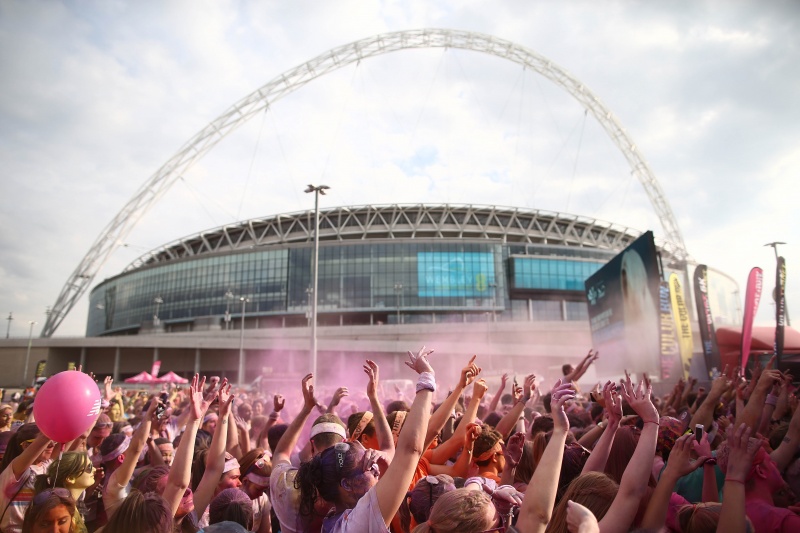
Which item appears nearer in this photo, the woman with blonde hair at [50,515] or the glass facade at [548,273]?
the woman with blonde hair at [50,515]

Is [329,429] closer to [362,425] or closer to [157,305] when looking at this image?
[362,425]

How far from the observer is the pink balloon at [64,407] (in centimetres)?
405

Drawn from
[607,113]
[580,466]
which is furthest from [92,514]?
[607,113]

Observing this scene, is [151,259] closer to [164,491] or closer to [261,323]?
[261,323]

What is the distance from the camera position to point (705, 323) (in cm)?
1794

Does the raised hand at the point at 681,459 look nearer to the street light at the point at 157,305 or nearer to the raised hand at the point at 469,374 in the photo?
the raised hand at the point at 469,374

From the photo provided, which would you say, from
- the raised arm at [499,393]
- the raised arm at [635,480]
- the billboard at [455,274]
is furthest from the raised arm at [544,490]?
the billboard at [455,274]

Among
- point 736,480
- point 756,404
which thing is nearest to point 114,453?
point 736,480

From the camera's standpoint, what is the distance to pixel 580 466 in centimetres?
374

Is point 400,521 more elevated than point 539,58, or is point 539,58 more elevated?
point 539,58

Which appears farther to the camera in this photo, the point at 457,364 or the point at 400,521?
the point at 457,364

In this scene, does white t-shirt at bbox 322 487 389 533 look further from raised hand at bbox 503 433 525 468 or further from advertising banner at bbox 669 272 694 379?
advertising banner at bbox 669 272 694 379

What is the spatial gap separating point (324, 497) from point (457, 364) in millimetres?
52075

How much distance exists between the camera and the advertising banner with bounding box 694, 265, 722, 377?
57.1 feet
